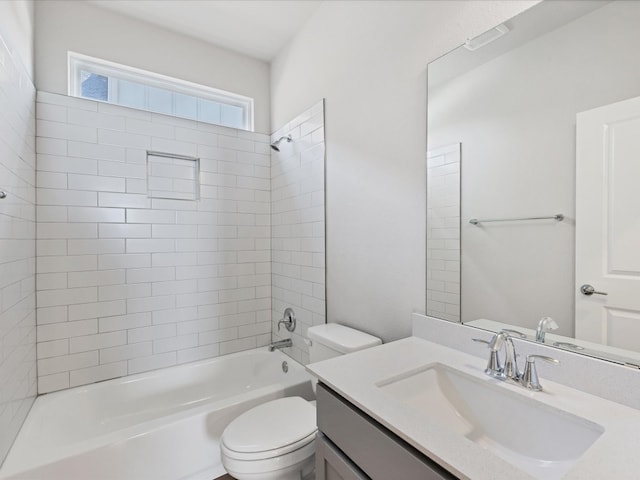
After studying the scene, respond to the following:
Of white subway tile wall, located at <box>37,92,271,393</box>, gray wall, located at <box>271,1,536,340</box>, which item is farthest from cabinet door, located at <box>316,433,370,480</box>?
white subway tile wall, located at <box>37,92,271,393</box>

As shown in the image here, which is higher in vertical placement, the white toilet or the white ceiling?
the white ceiling

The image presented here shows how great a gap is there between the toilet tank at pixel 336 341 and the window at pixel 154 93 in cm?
185

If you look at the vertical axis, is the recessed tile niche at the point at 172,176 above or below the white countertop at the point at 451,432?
above

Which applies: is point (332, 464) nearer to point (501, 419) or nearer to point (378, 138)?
point (501, 419)

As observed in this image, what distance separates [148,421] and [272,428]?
88 cm

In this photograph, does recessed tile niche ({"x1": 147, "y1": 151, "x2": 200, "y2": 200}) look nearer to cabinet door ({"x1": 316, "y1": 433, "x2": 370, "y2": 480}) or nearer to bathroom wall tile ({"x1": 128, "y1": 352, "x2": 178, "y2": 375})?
bathroom wall tile ({"x1": 128, "y1": 352, "x2": 178, "y2": 375})

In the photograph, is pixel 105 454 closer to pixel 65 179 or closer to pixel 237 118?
pixel 65 179

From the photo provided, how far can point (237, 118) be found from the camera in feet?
8.86

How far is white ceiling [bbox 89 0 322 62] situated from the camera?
206 centimetres

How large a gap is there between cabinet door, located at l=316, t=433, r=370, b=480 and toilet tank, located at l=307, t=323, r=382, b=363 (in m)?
0.54

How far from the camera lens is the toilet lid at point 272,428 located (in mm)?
1278

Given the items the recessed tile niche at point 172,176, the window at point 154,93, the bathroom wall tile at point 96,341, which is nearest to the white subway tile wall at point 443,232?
the recessed tile niche at point 172,176

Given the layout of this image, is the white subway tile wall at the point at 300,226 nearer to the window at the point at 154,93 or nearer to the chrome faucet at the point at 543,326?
the window at the point at 154,93

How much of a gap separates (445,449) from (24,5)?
269cm
